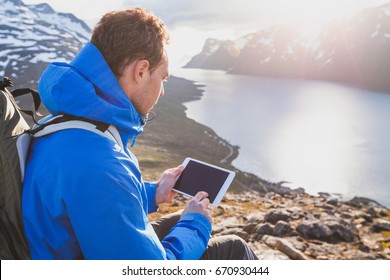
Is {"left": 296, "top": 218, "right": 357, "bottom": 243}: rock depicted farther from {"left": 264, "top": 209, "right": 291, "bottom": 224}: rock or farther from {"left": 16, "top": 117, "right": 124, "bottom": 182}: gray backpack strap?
{"left": 16, "top": 117, "right": 124, "bottom": 182}: gray backpack strap

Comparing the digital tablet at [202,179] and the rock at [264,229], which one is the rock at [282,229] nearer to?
the rock at [264,229]

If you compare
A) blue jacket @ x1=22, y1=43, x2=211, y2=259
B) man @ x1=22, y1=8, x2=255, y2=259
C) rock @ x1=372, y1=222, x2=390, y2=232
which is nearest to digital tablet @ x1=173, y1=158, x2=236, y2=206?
man @ x1=22, y1=8, x2=255, y2=259

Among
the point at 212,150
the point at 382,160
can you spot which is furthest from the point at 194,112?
the point at 382,160

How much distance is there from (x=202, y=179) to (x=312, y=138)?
101357mm

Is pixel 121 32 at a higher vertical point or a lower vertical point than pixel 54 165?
higher

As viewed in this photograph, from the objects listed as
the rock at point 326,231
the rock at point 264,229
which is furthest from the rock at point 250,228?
the rock at point 326,231

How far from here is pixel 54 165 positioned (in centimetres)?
280

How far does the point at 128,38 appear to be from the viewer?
3.27 meters

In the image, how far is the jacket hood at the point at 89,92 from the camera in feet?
9.99

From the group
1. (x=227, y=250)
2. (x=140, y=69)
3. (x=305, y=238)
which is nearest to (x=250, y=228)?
(x=305, y=238)

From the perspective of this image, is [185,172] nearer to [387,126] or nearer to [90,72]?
[90,72]

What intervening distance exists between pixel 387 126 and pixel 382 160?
3534cm

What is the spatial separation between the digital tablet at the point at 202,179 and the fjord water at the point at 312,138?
52.6 meters

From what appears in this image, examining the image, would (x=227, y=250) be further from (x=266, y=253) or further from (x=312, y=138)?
(x=312, y=138)
